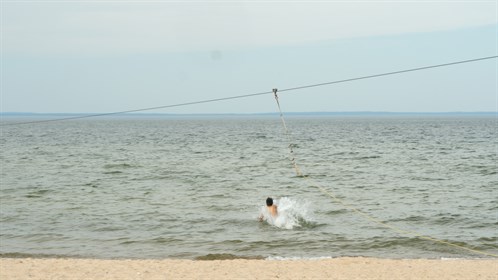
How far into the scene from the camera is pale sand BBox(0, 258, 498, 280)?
Result: 1219cm

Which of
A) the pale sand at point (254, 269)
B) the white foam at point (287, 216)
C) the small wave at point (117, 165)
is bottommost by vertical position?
the small wave at point (117, 165)

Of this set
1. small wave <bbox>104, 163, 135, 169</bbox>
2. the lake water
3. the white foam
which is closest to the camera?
the lake water

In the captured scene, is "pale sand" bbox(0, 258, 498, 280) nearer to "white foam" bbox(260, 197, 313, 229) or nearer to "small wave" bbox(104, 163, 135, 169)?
"white foam" bbox(260, 197, 313, 229)

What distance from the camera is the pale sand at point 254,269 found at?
40.0ft

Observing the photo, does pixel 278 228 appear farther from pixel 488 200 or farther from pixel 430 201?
pixel 488 200

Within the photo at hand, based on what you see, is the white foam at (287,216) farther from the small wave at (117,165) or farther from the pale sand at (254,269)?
the small wave at (117,165)

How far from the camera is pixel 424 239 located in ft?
57.8

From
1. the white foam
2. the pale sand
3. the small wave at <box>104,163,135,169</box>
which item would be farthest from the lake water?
the pale sand

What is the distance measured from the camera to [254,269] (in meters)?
13.0

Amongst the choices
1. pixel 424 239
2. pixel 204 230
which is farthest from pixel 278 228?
pixel 424 239

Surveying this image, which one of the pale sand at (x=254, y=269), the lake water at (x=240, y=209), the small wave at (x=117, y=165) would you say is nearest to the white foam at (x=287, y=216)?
the lake water at (x=240, y=209)

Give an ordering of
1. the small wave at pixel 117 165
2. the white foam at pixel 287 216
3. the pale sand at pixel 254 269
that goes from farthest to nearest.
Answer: the small wave at pixel 117 165 → the white foam at pixel 287 216 → the pale sand at pixel 254 269

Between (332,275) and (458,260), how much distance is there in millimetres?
3975

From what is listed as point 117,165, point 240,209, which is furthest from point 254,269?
point 117,165
